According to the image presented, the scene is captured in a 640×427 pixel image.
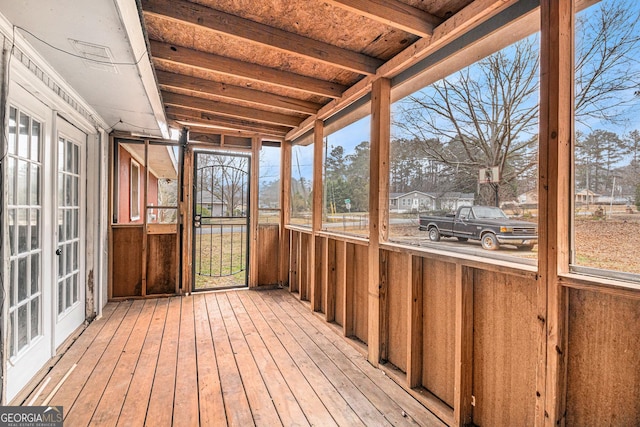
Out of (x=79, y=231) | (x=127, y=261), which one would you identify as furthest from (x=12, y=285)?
(x=127, y=261)

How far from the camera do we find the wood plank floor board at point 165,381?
1.83 meters

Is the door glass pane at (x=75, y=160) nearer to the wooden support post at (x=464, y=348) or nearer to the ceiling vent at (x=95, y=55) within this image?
the ceiling vent at (x=95, y=55)

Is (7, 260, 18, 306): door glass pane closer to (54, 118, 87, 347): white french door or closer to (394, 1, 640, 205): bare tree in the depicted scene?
(54, 118, 87, 347): white french door

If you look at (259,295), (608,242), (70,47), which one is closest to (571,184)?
(608,242)

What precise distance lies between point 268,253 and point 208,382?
8.89 feet

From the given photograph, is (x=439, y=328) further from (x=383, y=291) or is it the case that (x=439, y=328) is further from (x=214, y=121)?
(x=214, y=121)

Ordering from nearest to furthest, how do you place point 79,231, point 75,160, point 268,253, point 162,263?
point 75,160 → point 79,231 → point 162,263 → point 268,253

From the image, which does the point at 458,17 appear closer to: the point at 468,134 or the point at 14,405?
the point at 468,134

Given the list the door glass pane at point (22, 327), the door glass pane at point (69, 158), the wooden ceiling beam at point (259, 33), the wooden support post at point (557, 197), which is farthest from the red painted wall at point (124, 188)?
the wooden support post at point (557, 197)

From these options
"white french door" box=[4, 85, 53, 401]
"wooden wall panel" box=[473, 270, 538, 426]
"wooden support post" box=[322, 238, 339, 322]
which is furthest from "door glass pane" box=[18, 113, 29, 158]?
"wooden wall panel" box=[473, 270, 538, 426]

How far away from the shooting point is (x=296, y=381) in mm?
2230

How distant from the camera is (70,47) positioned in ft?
6.00

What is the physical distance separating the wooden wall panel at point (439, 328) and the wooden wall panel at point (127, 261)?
393 centimetres

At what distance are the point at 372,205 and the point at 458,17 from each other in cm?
142
